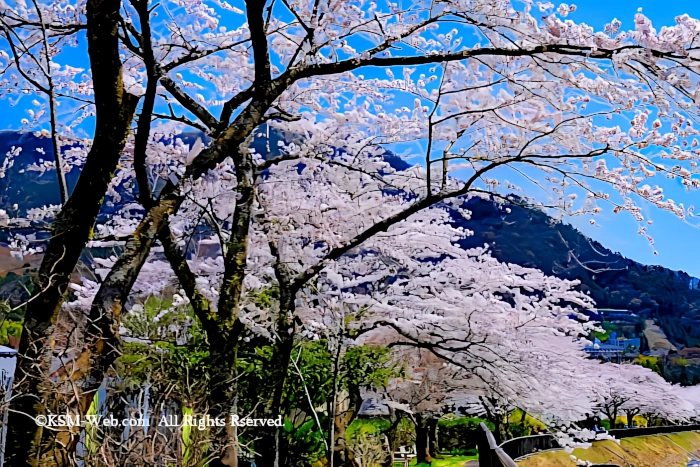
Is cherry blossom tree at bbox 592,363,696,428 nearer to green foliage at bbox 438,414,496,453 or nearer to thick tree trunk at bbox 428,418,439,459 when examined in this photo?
green foliage at bbox 438,414,496,453

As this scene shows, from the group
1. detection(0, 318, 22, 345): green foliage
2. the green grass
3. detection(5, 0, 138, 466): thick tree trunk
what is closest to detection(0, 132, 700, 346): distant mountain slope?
detection(0, 318, 22, 345): green foliage

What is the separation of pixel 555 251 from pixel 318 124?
16.5 ft

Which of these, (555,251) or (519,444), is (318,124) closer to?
(519,444)

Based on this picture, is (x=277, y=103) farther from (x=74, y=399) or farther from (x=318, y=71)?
(x=74, y=399)

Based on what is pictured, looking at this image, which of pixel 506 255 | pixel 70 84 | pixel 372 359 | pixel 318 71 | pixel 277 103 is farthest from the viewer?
pixel 506 255

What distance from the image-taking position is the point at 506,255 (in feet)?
24.4

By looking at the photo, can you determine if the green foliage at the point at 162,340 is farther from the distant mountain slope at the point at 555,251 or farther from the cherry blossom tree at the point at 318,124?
the distant mountain slope at the point at 555,251

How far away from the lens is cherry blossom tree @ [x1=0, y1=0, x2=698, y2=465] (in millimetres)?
1674

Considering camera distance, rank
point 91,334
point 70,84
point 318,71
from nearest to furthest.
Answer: point 91,334
point 318,71
point 70,84

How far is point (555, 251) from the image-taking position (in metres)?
7.66

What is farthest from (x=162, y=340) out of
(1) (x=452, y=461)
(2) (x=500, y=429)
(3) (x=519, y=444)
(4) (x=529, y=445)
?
(2) (x=500, y=429)

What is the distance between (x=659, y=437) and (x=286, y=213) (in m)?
7.71

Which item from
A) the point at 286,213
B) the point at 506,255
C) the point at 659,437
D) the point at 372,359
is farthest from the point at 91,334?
the point at 659,437

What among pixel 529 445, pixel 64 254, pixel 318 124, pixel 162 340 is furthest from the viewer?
pixel 529 445
